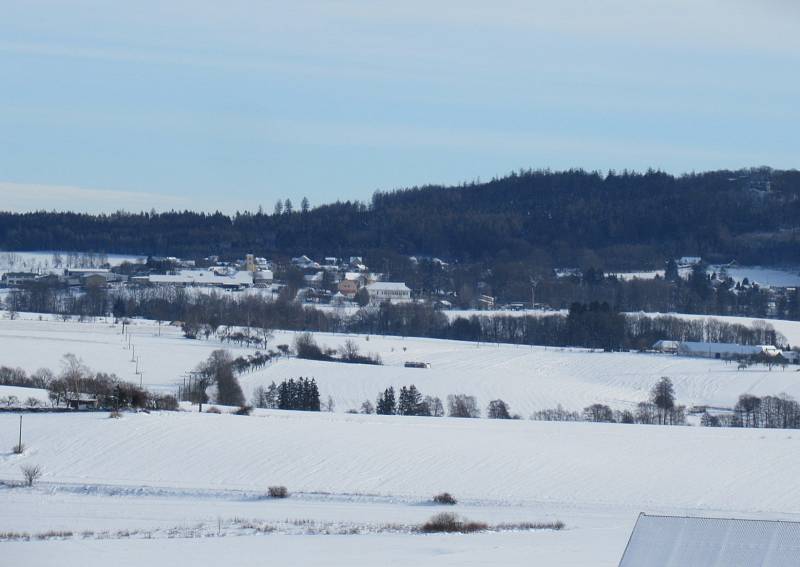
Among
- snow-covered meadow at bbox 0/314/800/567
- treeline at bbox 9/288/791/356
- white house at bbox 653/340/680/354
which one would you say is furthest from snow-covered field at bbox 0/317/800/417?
snow-covered meadow at bbox 0/314/800/567

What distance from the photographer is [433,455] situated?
25844 mm

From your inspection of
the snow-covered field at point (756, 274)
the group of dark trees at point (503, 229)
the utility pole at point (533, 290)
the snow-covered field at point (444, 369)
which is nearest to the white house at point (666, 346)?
the snow-covered field at point (444, 369)

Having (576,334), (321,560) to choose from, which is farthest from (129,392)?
(576,334)

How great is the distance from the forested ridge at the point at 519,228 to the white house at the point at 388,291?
1142 inches

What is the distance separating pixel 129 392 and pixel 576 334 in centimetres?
3902

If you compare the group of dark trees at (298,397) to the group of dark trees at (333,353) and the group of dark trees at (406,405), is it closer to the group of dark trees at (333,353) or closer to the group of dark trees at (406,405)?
the group of dark trees at (406,405)

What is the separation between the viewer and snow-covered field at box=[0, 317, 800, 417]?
43.0 metres

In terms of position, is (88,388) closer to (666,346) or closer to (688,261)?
(666,346)

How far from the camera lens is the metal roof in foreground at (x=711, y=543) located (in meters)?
12.8

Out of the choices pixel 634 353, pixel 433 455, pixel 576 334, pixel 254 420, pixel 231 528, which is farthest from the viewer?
pixel 576 334

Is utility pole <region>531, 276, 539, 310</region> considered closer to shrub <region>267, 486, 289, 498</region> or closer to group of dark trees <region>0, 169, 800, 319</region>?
group of dark trees <region>0, 169, 800, 319</region>

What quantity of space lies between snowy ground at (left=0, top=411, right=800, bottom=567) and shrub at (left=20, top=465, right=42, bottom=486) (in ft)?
0.77

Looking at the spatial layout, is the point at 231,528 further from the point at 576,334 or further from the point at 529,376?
the point at 576,334

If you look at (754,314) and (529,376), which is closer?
(529,376)
